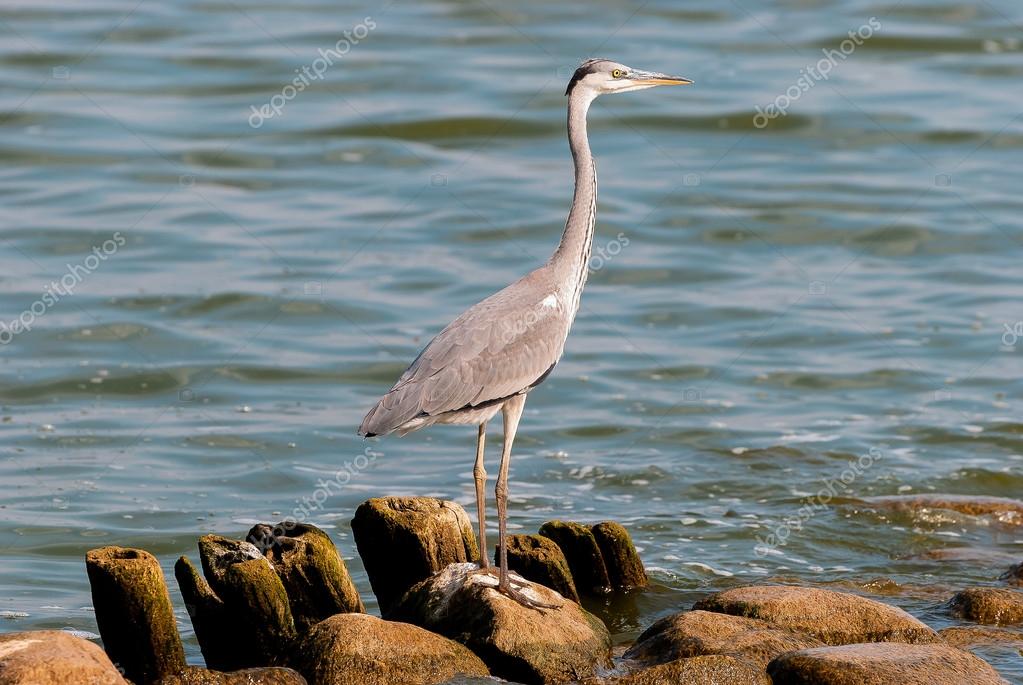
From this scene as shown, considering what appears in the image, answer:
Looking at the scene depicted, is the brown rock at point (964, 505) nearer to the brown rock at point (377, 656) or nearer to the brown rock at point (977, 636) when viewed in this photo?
the brown rock at point (977, 636)

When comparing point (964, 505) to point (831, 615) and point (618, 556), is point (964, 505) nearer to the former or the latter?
point (618, 556)

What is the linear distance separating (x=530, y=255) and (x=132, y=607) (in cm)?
1142

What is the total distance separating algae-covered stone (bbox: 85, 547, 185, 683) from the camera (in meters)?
7.44

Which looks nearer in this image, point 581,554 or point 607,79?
point 581,554

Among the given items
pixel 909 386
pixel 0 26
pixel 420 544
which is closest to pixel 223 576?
pixel 420 544

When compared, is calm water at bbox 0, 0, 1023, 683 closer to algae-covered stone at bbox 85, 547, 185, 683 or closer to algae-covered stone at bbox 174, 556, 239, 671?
algae-covered stone at bbox 174, 556, 239, 671

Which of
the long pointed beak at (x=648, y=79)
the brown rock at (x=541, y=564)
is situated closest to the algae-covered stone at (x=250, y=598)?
the brown rock at (x=541, y=564)

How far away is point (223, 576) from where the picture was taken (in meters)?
7.90

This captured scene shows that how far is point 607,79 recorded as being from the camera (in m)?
10.0

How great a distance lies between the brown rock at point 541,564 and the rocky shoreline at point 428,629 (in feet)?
0.04

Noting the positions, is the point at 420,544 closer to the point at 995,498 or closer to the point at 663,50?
the point at 995,498

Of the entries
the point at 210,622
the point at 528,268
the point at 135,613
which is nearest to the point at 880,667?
the point at 210,622

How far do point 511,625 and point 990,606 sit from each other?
10.4 feet

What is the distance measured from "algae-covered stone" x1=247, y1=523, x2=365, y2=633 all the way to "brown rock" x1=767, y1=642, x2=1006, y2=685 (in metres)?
2.38
